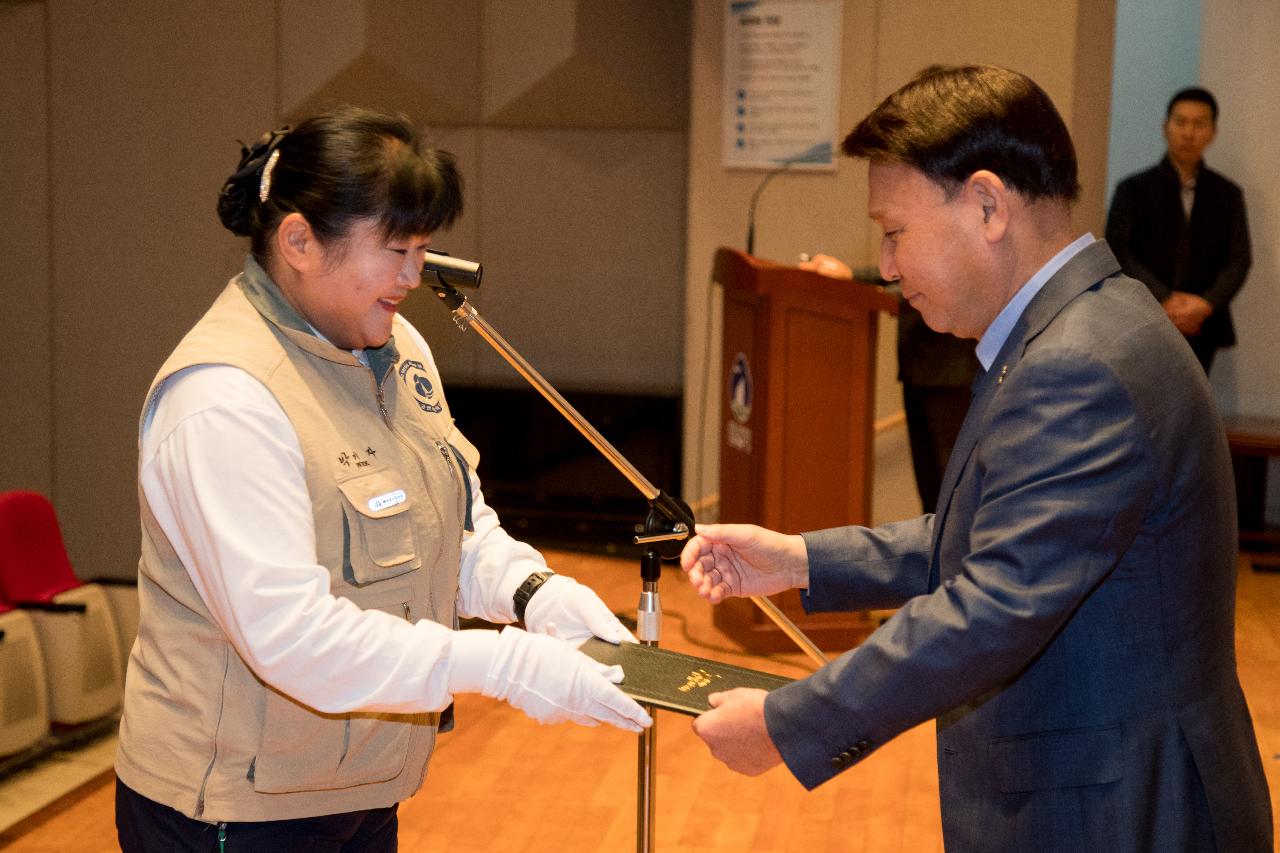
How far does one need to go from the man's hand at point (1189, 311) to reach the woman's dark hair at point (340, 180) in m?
4.80

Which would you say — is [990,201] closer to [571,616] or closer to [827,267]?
[571,616]

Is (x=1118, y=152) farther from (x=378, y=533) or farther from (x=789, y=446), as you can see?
(x=378, y=533)

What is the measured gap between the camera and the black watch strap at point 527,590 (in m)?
1.96

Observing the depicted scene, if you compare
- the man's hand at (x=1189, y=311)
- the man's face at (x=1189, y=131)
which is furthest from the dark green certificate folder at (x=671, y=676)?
the man's face at (x=1189, y=131)

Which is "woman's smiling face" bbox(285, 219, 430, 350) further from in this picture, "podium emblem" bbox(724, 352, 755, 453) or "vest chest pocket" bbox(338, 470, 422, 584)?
"podium emblem" bbox(724, 352, 755, 453)

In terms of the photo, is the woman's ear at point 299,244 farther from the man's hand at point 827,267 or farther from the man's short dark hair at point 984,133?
the man's hand at point 827,267

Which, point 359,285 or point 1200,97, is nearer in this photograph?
point 359,285

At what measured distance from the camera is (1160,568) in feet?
4.87

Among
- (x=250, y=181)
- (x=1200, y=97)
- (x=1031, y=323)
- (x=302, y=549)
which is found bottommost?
(x=302, y=549)

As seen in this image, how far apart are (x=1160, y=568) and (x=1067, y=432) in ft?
0.63

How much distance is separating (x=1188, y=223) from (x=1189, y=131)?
39cm

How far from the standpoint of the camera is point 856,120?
579cm

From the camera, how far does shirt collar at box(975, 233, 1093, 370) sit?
1599 mm

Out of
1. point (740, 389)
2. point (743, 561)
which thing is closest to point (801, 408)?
point (740, 389)
